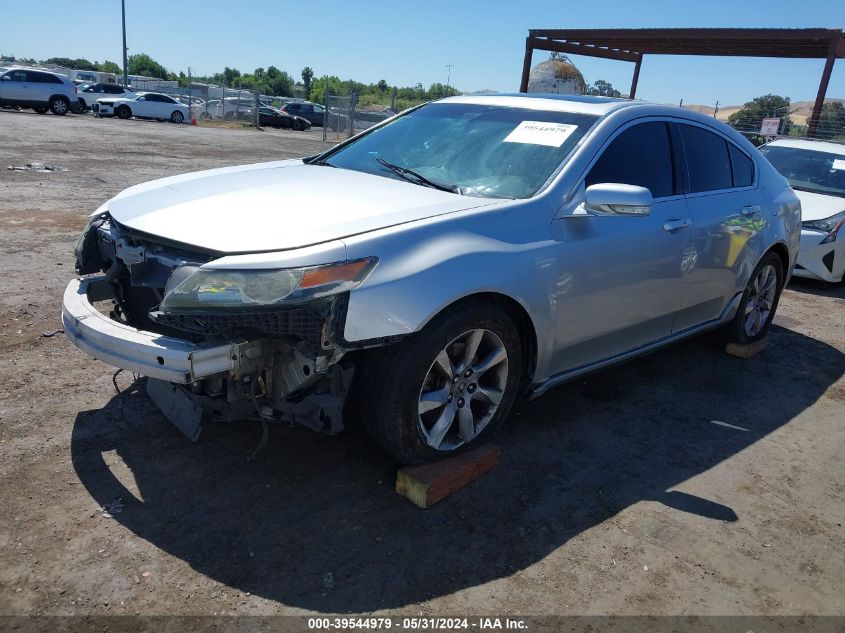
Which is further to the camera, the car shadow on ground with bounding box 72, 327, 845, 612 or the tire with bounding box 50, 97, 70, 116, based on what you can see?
the tire with bounding box 50, 97, 70, 116

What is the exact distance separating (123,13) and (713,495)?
5033 cm

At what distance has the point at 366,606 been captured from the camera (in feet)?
7.91

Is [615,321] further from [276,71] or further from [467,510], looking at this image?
[276,71]

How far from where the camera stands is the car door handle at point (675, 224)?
3.90 metres

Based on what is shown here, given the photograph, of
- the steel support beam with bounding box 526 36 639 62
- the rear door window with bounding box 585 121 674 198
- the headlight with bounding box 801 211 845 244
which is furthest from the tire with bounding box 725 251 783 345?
the steel support beam with bounding box 526 36 639 62

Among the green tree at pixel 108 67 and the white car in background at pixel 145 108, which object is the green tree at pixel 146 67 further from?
the white car in background at pixel 145 108

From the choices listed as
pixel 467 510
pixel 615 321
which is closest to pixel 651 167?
pixel 615 321

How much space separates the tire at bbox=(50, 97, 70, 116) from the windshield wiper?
2931cm

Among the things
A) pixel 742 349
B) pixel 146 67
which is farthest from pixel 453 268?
pixel 146 67

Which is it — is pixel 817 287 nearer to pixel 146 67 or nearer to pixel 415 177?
pixel 415 177

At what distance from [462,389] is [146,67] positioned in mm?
113591

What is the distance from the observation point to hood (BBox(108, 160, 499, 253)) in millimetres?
2740

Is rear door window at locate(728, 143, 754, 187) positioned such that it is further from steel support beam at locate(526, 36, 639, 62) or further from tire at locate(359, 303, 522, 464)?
steel support beam at locate(526, 36, 639, 62)

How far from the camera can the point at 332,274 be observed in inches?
102
